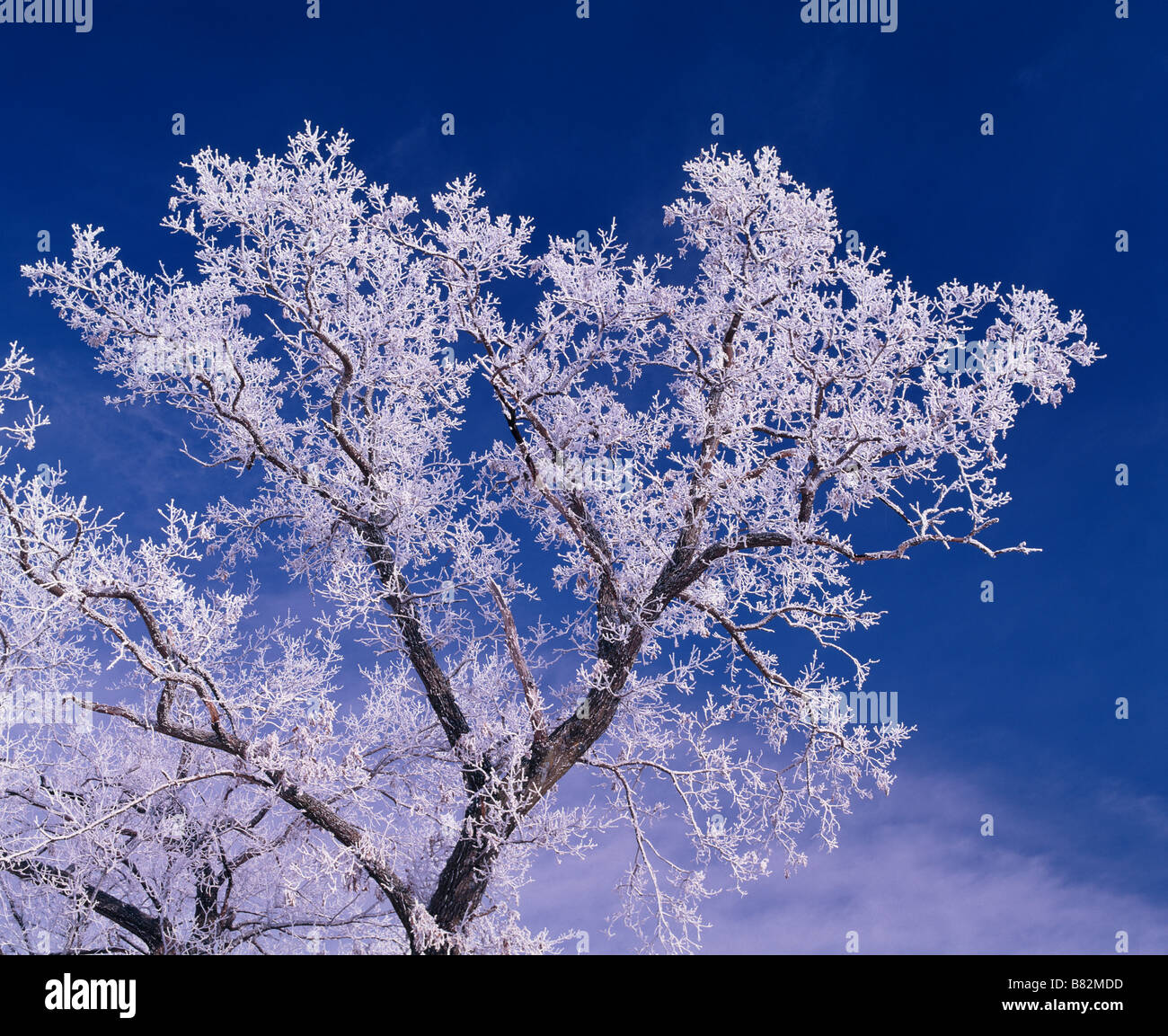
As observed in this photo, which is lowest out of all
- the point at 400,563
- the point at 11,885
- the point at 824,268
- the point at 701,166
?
the point at 11,885

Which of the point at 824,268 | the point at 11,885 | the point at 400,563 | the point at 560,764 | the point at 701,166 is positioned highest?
the point at 701,166

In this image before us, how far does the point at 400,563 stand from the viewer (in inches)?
406

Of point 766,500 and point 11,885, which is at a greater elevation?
point 766,500

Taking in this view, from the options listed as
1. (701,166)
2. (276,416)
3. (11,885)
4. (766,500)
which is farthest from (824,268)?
(11,885)

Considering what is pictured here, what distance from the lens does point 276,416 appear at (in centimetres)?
1041
